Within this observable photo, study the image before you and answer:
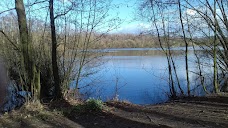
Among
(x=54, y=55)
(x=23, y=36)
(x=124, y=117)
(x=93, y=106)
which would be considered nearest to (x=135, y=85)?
(x=54, y=55)

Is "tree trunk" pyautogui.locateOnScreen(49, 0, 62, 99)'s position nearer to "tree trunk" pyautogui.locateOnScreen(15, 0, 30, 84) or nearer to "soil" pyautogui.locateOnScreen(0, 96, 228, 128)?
"tree trunk" pyautogui.locateOnScreen(15, 0, 30, 84)

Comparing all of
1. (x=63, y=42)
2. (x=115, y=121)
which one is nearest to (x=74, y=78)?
(x=63, y=42)

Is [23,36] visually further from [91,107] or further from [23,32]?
[91,107]

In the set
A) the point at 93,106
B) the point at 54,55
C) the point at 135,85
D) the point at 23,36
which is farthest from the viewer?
the point at 135,85

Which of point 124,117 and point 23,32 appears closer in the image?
point 124,117

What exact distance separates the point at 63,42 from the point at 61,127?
18.7 feet

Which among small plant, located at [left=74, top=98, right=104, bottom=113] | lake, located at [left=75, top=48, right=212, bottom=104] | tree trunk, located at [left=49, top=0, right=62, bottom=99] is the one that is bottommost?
lake, located at [left=75, top=48, right=212, bottom=104]

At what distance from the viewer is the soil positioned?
6.36 metres

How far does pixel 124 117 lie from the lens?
6984 mm

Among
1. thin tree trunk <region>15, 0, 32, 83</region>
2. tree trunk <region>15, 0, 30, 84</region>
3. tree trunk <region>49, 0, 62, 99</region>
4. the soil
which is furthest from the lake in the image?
the soil

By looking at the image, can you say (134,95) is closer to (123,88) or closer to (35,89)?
(123,88)

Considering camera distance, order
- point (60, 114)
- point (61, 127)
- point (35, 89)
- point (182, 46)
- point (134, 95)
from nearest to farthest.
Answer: point (61, 127), point (60, 114), point (35, 89), point (182, 46), point (134, 95)

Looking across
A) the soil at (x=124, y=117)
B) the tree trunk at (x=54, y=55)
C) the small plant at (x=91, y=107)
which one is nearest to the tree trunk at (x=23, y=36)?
the tree trunk at (x=54, y=55)

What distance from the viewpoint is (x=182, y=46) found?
42.5ft
